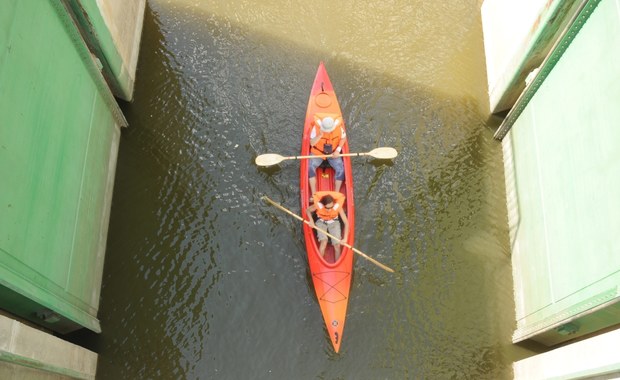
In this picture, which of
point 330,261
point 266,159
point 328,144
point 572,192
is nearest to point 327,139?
point 328,144

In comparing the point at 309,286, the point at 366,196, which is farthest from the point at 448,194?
the point at 309,286

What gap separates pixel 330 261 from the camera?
281 inches

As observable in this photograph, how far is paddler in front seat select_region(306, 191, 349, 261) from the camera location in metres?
6.91

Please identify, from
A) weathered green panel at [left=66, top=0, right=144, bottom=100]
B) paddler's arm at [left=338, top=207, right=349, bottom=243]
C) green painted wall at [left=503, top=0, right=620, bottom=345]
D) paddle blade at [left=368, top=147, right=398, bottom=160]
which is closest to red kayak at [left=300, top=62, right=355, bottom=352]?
paddler's arm at [left=338, top=207, right=349, bottom=243]

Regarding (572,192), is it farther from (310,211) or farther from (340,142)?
(310,211)

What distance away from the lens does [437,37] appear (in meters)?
8.65

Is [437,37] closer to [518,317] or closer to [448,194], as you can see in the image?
[448,194]

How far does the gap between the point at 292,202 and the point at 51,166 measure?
308cm

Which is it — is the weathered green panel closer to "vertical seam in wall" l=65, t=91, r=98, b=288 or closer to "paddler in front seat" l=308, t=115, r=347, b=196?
"vertical seam in wall" l=65, t=91, r=98, b=288

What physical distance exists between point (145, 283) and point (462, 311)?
4055 millimetres

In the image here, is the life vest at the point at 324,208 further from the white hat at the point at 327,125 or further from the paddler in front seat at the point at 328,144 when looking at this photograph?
the white hat at the point at 327,125

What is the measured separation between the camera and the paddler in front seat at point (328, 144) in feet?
23.6

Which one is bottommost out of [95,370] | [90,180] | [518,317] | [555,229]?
[95,370]

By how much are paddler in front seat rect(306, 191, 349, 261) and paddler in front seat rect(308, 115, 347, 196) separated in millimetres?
376
